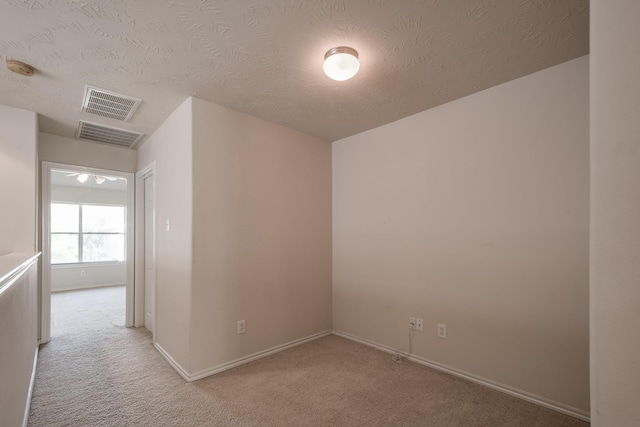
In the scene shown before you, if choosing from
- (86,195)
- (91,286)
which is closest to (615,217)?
(91,286)

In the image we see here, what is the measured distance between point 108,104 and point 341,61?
2236 mm

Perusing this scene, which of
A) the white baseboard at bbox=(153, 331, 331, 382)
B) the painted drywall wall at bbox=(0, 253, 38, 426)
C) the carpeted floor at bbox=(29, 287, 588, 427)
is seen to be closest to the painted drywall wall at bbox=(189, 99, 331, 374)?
the white baseboard at bbox=(153, 331, 331, 382)

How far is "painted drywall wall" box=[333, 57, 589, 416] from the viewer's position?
2.08 meters

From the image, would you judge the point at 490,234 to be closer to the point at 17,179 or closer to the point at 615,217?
the point at 615,217

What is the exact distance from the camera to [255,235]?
302 centimetres

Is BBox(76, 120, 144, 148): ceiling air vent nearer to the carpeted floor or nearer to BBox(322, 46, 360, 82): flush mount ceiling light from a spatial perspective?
the carpeted floor

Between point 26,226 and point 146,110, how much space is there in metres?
1.55

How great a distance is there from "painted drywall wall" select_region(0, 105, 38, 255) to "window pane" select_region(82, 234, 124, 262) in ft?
17.2

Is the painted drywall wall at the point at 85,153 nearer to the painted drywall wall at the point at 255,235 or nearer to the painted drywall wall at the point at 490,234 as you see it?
the painted drywall wall at the point at 255,235

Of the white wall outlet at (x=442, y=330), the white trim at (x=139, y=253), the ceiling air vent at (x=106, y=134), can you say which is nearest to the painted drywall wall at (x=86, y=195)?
the white trim at (x=139, y=253)

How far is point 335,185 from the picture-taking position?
378 centimetres

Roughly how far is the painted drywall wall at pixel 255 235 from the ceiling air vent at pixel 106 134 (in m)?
1.44

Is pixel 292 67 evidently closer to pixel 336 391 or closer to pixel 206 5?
pixel 206 5

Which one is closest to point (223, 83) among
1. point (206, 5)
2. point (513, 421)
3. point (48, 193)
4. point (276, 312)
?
point (206, 5)
